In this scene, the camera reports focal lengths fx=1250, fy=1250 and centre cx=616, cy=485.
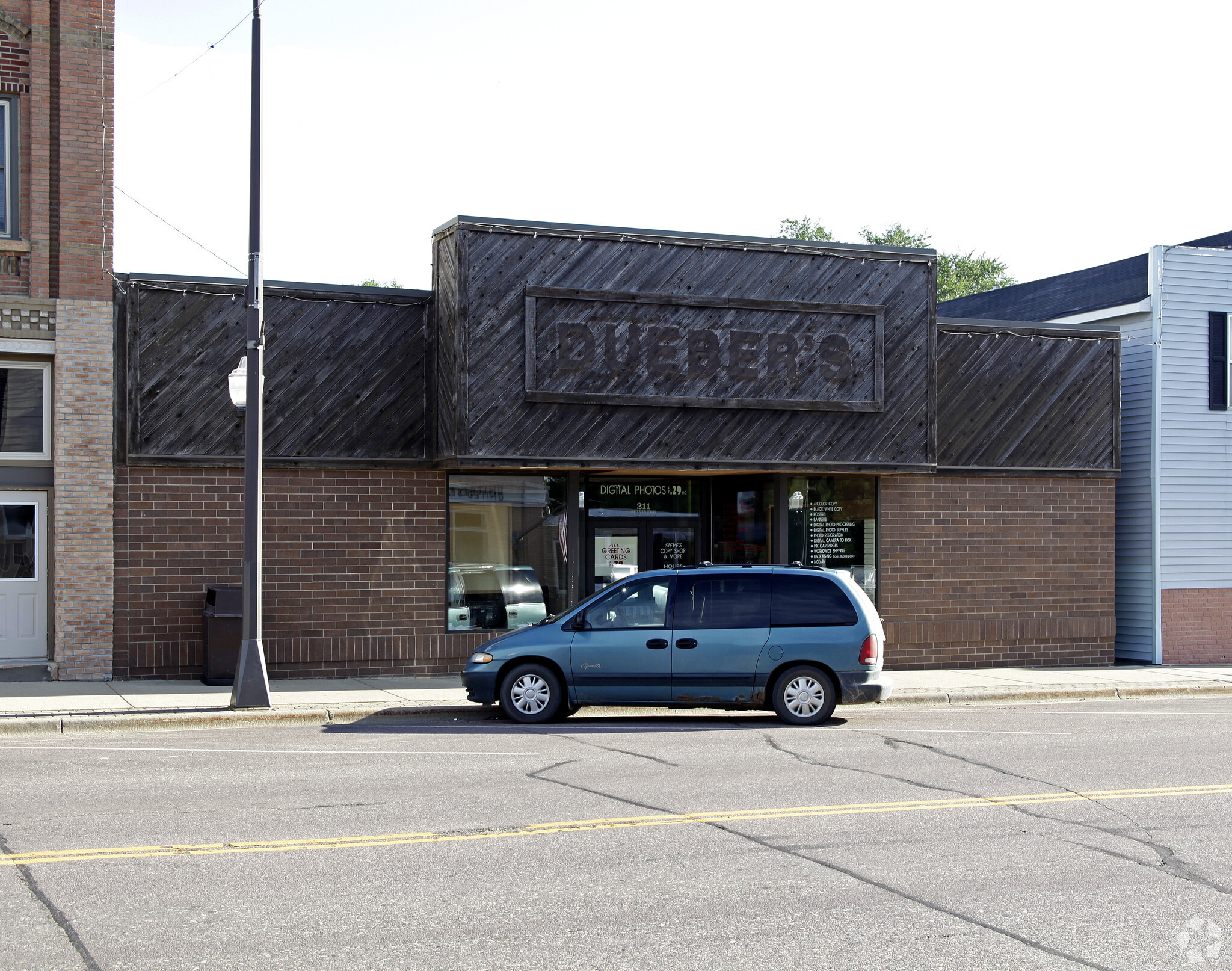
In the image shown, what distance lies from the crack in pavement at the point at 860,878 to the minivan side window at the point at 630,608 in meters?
3.64

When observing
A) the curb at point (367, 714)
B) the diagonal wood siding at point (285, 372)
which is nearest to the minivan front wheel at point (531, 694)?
the curb at point (367, 714)

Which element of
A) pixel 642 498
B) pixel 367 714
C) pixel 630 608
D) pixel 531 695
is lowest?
pixel 367 714

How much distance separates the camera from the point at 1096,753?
444 inches

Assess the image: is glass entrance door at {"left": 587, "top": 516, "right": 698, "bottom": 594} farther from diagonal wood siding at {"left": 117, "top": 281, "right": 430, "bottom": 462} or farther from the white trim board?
the white trim board

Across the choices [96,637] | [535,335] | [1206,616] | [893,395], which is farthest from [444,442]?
[1206,616]

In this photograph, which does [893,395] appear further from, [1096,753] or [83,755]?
[83,755]

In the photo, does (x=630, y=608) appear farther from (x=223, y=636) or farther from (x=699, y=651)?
(x=223, y=636)

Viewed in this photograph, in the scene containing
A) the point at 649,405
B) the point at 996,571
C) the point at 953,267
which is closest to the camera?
the point at 649,405

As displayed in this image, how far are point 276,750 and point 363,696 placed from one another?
3.85 m

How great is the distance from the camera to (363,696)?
15133 millimetres

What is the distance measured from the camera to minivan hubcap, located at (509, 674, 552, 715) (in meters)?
13.2

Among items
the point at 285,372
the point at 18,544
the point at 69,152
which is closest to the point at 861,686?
the point at 285,372

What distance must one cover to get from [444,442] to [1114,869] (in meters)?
11.4

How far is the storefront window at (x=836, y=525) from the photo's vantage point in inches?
765
